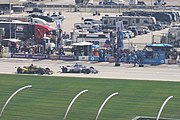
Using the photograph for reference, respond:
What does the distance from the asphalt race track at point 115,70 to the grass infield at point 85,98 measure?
8.70 feet

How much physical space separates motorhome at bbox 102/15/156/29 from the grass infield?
102ft

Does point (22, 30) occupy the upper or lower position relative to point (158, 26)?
lower

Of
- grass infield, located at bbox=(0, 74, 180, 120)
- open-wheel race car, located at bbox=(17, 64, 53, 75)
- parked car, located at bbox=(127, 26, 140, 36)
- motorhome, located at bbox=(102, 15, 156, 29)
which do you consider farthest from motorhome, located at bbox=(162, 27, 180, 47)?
grass infield, located at bbox=(0, 74, 180, 120)

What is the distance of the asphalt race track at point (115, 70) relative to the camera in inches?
1863

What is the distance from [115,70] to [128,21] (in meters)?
27.0

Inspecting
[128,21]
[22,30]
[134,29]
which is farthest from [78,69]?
[128,21]

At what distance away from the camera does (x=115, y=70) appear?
50438 mm

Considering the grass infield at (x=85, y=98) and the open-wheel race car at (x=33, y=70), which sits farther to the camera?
the open-wheel race car at (x=33, y=70)

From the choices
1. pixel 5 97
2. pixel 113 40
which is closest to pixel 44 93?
pixel 5 97

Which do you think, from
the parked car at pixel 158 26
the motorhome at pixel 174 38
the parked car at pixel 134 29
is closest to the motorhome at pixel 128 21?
the parked car at pixel 158 26

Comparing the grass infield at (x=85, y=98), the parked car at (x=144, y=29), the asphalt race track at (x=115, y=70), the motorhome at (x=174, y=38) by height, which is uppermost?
the parked car at (x=144, y=29)

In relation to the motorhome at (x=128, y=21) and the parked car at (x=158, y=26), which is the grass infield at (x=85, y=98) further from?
the parked car at (x=158, y=26)

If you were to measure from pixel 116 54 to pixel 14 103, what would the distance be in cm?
1886

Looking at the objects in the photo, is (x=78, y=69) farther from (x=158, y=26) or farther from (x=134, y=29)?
(x=158, y=26)
